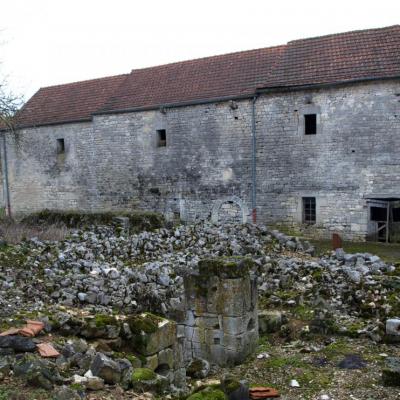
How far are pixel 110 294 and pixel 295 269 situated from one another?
14.0 ft

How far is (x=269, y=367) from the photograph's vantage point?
6289 mm

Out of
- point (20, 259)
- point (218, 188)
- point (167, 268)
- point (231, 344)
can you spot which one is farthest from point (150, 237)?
point (231, 344)

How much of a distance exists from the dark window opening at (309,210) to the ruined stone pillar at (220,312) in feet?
35.1

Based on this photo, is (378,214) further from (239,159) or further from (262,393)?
(262,393)

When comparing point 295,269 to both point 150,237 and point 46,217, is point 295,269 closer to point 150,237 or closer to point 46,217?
point 150,237

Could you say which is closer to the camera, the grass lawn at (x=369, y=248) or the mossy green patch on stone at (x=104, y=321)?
the mossy green patch on stone at (x=104, y=321)

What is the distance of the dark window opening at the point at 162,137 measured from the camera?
19906 millimetres

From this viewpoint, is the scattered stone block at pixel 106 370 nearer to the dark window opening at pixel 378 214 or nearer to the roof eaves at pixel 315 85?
the dark window opening at pixel 378 214

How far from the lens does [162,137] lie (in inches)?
791

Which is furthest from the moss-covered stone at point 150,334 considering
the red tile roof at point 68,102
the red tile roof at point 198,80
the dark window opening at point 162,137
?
the red tile roof at point 68,102

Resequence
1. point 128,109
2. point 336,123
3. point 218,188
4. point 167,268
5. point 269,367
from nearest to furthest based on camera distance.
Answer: point 269,367 → point 167,268 → point 336,123 → point 218,188 → point 128,109

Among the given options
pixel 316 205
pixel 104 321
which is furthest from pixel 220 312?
pixel 316 205

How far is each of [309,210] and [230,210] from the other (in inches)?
127

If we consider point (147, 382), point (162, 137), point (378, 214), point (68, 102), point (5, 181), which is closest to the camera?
point (147, 382)
